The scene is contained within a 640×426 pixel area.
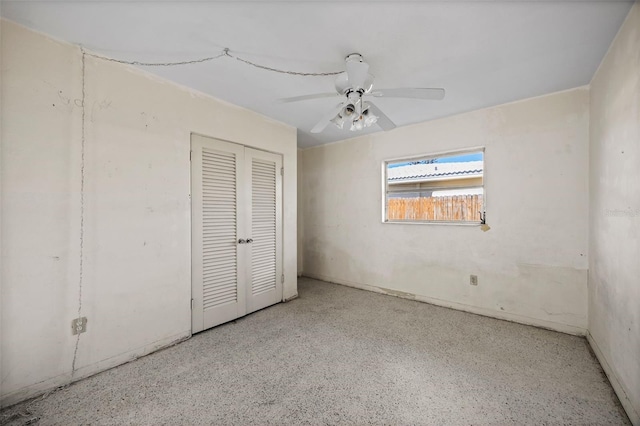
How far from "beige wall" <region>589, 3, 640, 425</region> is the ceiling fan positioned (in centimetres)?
112

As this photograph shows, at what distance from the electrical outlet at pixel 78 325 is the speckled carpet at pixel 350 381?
1.21ft

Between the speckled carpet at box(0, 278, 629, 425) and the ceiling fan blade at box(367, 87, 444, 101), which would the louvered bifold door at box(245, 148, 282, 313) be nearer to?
the speckled carpet at box(0, 278, 629, 425)

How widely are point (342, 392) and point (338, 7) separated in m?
2.45

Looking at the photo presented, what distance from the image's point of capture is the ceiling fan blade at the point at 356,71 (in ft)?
5.47

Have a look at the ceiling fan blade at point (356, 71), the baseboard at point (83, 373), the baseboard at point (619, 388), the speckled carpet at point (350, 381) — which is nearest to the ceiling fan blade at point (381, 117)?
the ceiling fan blade at point (356, 71)

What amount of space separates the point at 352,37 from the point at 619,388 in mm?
2909

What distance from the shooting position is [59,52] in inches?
72.9

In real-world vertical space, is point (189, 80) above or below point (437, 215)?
above

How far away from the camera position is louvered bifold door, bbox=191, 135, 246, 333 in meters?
2.63

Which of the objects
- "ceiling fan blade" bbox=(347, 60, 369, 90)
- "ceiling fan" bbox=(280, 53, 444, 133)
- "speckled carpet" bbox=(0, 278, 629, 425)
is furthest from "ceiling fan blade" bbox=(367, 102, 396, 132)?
"speckled carpet" bbox=(0, 278, 629, 425)

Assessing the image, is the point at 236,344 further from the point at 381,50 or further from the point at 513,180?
the point at 513,180

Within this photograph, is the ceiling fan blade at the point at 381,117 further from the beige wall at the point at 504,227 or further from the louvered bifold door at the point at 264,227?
the louvered bifold door at the point at 264,227

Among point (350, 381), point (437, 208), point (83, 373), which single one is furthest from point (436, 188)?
point (83, 373)

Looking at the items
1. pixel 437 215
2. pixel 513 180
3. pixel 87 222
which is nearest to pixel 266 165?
pixel 87 222
